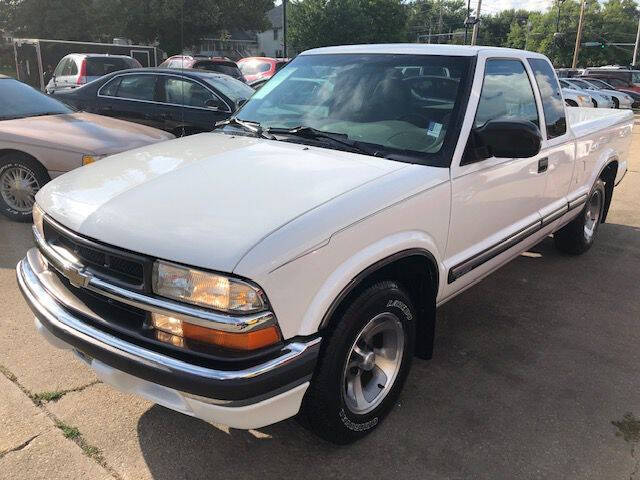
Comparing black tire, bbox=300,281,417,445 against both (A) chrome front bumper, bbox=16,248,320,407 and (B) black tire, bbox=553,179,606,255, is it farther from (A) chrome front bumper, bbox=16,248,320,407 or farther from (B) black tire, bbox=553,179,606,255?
(B) black tire, bbox=553,179,606,255

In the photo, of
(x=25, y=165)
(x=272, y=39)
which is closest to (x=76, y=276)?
(x=25, y=165)

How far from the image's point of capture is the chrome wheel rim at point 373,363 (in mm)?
2635

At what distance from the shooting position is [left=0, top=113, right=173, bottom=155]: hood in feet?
18.3

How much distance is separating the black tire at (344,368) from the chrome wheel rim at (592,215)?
3.47 metres

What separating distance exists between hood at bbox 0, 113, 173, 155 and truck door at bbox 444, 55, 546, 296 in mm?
3684

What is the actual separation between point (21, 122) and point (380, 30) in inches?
1783

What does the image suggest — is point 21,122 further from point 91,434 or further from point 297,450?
point 297,450

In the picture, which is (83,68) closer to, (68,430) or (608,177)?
(608,177)

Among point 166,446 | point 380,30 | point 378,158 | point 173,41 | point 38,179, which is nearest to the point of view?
point 166,446

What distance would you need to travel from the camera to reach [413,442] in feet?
9.09

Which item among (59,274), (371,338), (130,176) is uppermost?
(130,176)

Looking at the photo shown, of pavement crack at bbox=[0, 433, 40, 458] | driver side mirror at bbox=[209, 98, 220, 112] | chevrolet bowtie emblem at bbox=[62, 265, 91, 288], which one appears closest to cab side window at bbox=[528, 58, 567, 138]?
chevrolet bowtie emblem at bbox=[62, 265, 91, 288]

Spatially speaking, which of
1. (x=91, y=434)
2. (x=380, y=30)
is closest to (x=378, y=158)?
(x=91, y=434)

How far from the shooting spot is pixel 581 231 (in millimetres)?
5383
